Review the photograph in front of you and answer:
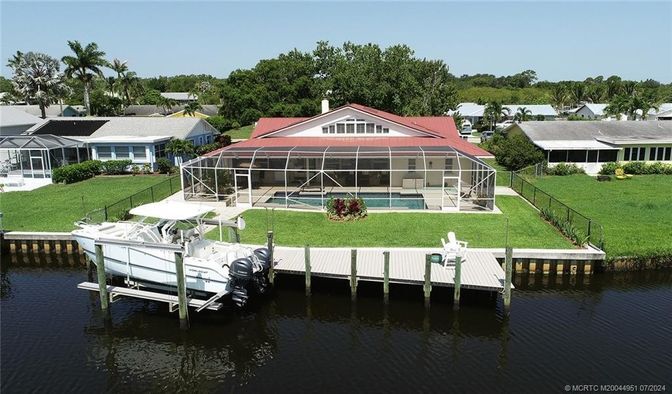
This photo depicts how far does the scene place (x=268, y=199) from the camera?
30.8 m

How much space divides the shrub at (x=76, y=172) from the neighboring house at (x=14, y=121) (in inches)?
414

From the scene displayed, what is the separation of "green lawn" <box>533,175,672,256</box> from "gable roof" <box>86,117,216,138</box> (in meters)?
30.6

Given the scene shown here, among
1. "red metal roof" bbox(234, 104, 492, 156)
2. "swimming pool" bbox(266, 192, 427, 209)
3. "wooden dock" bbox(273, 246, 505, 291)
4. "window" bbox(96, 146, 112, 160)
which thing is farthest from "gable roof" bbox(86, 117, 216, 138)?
"wooden dock" bbox(273, 246, 505, 291)

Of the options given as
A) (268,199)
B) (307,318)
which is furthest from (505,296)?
(268,199)

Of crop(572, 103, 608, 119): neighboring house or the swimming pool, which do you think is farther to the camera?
crop(572, 103, 608, 119): neighboring house

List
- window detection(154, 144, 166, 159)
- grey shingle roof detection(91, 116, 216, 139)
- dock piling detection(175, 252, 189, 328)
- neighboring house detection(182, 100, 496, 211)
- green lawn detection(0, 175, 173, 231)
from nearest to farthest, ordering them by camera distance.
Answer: dock piling detection(175, 252, 189, 328), green lawn detection(0, 175, 173, 231), neighboring house detection(182, 100, 496, 211), window detection(154, 144, 166, 159), grey shingle roof detection(91, 116, 216, 139)

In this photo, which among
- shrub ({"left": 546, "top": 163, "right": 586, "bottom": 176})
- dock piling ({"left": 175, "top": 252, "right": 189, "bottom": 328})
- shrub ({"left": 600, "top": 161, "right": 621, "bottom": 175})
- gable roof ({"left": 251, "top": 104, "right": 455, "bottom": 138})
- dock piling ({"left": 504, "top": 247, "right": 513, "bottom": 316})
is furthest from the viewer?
shrub ({"left": 546, "top": 163, "right": 586, "bottom": 176})

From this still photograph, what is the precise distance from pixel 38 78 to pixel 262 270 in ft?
150

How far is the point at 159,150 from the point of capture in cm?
4256

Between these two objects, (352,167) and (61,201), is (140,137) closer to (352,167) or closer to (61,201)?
(61,201)

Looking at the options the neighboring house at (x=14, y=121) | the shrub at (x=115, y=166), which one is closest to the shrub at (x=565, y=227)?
→ the shrub at (x=115, y=166)

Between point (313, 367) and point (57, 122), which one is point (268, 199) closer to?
point (313, 367)

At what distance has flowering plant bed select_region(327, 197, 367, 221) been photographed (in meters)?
26.2

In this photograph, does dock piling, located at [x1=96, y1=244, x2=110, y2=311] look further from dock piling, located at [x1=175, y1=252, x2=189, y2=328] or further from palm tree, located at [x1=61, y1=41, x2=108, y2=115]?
palm tree, located at [x1=61, y1=41, x2=108, y2=115]
